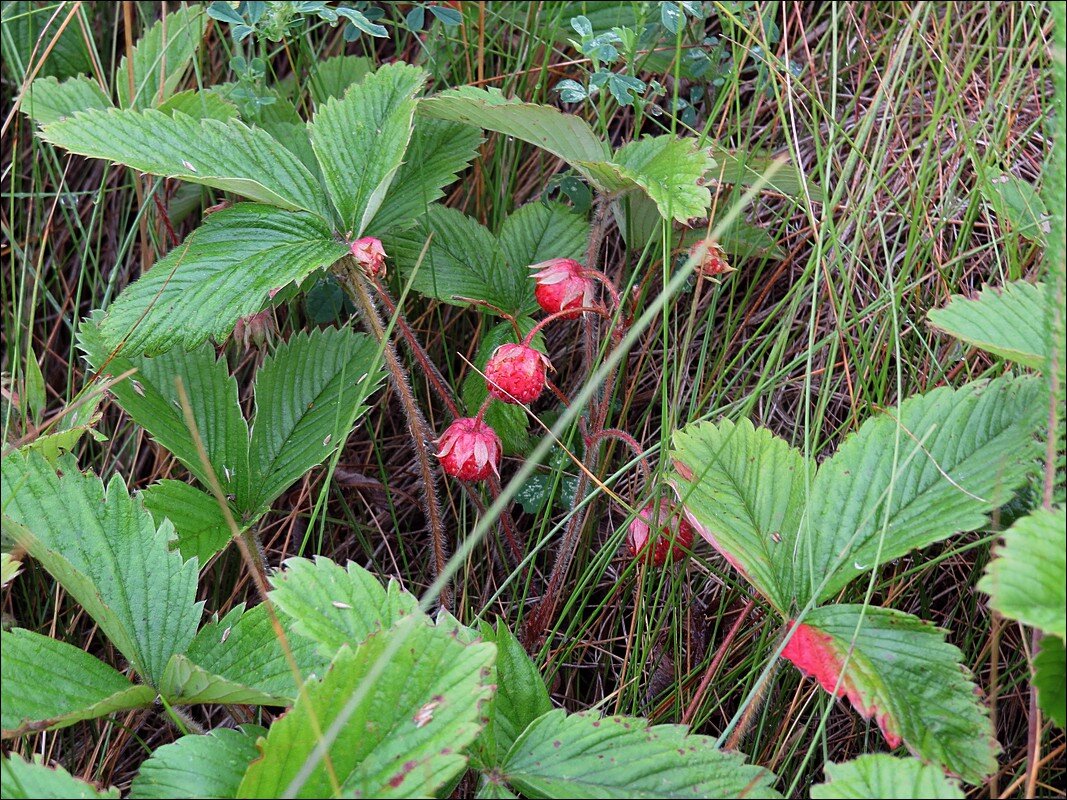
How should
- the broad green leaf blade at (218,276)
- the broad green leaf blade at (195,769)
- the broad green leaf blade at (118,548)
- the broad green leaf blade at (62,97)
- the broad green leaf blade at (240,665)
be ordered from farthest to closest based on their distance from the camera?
1. the broad green leaf blade at (62,97)
2. the broad green leaf blade at (218,276)
3. the broad green leaf blade at (118,548)
4. the broad green leaf blade at (240,665)
5. the broad green leaf blade at (195,769)

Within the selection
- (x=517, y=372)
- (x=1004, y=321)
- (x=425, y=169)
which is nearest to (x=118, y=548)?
(x=517, y=372)

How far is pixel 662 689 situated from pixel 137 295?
103cm

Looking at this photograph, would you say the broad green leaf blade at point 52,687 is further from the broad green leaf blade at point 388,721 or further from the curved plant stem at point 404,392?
the curved plant stem at point 404,392

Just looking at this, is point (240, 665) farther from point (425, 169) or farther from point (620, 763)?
point (425, 169)

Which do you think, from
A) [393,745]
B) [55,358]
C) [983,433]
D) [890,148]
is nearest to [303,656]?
[393,745]

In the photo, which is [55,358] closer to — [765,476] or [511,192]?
[511,192]

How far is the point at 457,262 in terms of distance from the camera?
1.86 metres

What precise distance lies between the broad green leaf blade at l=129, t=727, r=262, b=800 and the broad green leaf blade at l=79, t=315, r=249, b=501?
0.53 m

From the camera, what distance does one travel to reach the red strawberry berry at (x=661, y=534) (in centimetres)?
153

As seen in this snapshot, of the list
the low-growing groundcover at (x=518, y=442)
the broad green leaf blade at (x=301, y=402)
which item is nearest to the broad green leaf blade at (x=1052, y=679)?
the low-growing groundcover at (x=518, y=442)

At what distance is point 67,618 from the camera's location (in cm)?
179

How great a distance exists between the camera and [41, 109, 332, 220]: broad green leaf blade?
150cm

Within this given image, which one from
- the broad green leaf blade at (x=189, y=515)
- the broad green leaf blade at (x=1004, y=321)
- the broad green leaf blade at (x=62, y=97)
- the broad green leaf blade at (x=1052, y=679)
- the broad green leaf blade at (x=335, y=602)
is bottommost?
the broad green leaf blade at (x=189, y=515)

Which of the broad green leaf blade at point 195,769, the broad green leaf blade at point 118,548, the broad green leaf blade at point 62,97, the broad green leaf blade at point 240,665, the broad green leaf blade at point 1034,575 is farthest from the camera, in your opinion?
the broad green leaf blade at point 62,97
